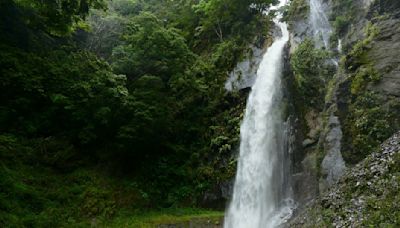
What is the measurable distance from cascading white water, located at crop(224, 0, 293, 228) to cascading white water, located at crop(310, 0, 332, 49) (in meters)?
1.82

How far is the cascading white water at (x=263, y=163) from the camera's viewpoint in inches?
475

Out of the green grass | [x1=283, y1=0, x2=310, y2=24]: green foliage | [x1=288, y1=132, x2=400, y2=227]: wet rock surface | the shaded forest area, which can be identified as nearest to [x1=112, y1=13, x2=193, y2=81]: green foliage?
the shaded forest area

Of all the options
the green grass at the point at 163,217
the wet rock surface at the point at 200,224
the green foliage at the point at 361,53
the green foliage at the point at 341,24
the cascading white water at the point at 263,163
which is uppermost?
the green foliage at the point at 341,24

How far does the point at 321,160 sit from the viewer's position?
1055 cm

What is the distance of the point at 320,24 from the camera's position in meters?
15.0

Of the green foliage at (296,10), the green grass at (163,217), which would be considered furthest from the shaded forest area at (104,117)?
the green foliage at (296,10)

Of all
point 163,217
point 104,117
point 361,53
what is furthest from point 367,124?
point 104,117

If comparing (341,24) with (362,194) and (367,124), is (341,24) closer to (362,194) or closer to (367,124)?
(367,124)

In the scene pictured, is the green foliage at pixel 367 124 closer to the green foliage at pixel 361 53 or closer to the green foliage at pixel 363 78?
the green foliage at pixel 363 78

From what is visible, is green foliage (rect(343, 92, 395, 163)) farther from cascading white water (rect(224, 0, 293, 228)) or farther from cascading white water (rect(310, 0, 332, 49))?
cascading white water (rect(310, 0, 332, 49))

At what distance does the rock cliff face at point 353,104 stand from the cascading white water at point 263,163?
0.69 metres

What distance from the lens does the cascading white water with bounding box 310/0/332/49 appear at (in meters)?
14.1

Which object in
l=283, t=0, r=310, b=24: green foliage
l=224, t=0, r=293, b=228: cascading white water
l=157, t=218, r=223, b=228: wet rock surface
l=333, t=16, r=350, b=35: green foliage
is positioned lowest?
l=157, t=218, r=223, b=228: wet rock surface

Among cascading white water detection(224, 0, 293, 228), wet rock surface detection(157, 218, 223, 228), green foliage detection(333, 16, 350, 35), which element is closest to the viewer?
cascading white water detection(224, 0, 293, 228)
